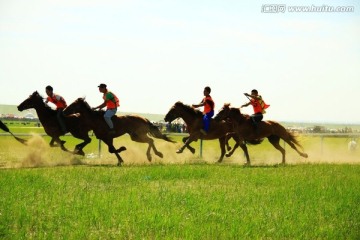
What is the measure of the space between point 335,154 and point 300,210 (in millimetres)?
17554

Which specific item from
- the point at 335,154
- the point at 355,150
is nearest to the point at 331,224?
the point at 335,154

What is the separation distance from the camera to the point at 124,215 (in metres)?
8.04

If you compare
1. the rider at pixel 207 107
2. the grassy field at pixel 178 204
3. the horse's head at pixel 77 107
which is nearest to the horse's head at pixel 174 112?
the rider at pixel 207 107

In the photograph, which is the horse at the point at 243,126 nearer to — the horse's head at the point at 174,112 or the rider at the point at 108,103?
the horse's head at the point at 174,112

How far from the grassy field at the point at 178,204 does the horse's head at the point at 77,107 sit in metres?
4.38

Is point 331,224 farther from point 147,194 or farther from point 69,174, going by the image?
point 69,174

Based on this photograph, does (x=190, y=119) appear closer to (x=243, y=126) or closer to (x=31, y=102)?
(x=243, y=126)

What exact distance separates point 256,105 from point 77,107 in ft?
22.0

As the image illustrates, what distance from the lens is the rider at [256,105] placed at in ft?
64.1

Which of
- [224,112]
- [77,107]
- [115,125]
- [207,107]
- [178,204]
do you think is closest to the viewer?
[178,204]

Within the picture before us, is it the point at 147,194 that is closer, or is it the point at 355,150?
the point at 147,194

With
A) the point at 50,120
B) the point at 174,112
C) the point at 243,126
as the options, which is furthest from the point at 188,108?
the point at 50,120

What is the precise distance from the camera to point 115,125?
1869cm

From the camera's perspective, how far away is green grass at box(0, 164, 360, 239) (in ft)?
23.6
